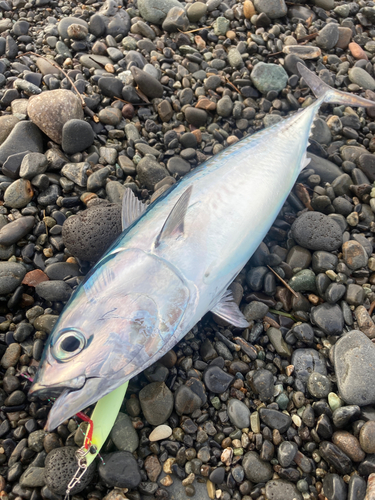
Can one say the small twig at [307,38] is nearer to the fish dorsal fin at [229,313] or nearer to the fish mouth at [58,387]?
the fish dorsal fin at [229,313]

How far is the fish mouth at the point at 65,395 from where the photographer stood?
167cm

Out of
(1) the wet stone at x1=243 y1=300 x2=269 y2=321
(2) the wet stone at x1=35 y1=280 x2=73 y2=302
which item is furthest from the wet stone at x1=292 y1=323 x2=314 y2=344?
(2) the wet stone at x1=35 y1=280 x2=73 y2=302

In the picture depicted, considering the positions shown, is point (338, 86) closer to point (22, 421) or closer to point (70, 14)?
point (70, 14)

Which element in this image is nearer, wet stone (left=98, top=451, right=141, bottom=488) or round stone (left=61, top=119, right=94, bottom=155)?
wet stone (left=98, top=451, right=141, bottom=488)

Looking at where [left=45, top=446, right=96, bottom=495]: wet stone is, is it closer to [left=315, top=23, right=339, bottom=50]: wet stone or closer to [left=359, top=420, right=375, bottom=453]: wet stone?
[left=359, top=420, right=375, bottom=453]: wet stone

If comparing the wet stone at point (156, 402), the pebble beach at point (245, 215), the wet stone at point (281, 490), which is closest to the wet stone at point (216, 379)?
the pebble beach at point (245, 215)

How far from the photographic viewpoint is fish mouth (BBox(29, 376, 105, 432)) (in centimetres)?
167

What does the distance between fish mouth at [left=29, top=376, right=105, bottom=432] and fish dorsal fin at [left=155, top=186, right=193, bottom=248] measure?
903 mm

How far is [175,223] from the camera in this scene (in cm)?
216

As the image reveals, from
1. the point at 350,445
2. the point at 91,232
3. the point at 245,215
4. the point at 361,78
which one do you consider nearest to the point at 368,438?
the point at 350,445

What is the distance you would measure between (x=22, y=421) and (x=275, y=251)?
2356 millimetres

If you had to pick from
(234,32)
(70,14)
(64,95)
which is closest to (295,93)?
(234,32)

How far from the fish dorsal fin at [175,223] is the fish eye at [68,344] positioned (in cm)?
71

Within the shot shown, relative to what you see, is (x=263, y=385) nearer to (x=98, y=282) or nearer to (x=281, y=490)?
(x=281, y=490)
